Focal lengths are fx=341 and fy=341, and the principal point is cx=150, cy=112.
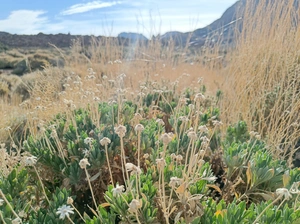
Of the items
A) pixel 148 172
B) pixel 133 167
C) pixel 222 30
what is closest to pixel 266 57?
pixel 222 30

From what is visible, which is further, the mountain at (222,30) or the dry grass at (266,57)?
the mountain at (222,30)

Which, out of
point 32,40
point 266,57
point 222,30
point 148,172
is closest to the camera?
point 148,172

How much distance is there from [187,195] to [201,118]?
1141 mm

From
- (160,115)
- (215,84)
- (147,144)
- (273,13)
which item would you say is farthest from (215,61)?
(147,144)

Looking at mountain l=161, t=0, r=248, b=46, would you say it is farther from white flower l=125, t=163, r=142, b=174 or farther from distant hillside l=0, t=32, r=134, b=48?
distant hillside l=0, t=32, r=134, b=48

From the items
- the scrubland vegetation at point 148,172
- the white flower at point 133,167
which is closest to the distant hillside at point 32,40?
the scrubland vegetation at point 148,172

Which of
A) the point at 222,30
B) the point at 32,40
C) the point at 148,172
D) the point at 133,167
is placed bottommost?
the point at 32,40

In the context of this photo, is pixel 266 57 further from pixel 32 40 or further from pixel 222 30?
pixel 32 40

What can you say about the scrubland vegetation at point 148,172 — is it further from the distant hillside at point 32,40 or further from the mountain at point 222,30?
the distant hillside at point 32,40

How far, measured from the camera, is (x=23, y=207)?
139 centimetres

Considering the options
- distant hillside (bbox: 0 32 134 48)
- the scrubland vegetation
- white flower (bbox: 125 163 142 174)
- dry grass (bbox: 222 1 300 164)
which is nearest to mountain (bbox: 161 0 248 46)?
dry grass (bbox: 222 1 300 164)

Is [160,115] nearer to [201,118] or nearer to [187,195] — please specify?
[201,118]

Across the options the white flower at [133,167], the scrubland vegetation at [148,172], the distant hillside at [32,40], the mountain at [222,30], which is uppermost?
the mountain at [222,30]

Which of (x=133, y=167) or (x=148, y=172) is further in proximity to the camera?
(x=148, y=172)
